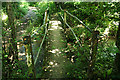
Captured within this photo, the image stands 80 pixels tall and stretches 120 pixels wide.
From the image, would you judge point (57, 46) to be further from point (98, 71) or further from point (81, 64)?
point (98, 71)

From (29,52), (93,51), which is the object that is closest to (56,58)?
(93,51)

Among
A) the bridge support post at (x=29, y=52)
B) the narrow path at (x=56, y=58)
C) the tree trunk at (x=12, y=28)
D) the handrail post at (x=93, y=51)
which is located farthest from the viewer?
the tree trunk at (x=12, y=28)

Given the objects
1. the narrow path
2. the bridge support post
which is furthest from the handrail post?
the bridge support post

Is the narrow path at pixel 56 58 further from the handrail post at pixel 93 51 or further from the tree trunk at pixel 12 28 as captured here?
the tree trunk at pixel 12 28

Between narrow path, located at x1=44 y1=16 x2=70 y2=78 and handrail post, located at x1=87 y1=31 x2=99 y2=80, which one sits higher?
handrail post, located at x1=87 y1=31 x2=99 y2=80

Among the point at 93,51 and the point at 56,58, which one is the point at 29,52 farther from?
the point at 56,58

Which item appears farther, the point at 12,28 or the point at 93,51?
the point at 12,28

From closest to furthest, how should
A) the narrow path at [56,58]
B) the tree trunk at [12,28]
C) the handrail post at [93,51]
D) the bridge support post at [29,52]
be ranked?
the bridge support post at [29,52] < the handrail post at [93,51] < the narrow path at [56,58] < the tree trunk at [12,28]

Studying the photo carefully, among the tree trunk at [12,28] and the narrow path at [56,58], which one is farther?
the tree trunk at [12,28]

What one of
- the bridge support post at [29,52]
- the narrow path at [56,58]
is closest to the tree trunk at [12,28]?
the narrow path at [56,58]

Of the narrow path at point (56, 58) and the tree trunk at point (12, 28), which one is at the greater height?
the tree trunk at point (12, 28)

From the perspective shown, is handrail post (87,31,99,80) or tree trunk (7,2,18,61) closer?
handrail post (87,31,99,80)

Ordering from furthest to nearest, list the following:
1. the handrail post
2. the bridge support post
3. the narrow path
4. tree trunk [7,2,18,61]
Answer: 1. tree trunk [7,2,18,61]
2. the narrow path
3. the handrail post
4. the bridge support post

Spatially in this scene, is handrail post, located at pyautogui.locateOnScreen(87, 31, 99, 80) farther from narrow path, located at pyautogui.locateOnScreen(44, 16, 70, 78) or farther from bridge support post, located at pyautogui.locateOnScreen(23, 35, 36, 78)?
bridge support post, located at pyautogui.locateOnScreen(23, 35, 36, 78)
